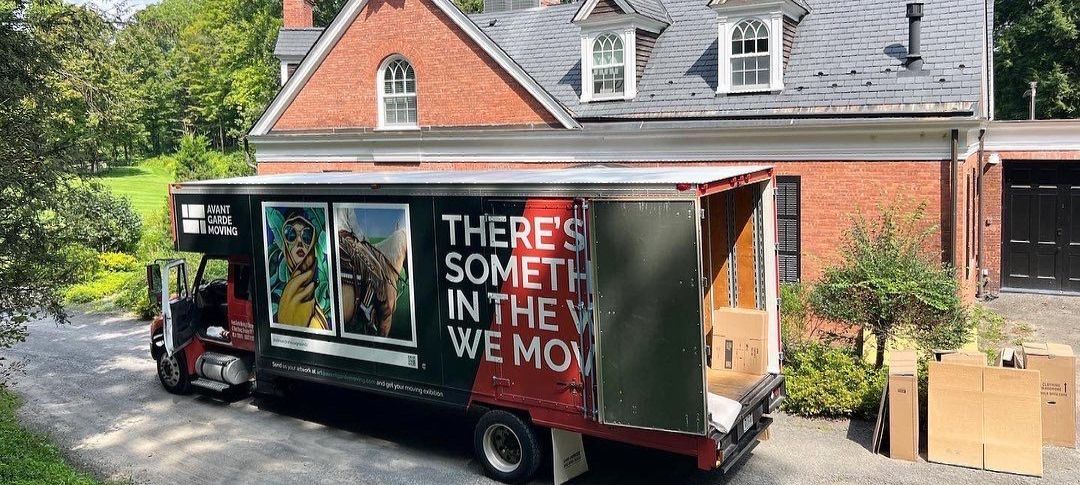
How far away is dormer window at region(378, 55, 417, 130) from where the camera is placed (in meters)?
19.9

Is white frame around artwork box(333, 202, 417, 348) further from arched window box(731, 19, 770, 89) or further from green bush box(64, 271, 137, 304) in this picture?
green bush box(64, 271, 137, 304)

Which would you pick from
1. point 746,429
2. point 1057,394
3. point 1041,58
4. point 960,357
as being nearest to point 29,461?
point 746,429

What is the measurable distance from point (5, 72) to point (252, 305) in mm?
3945

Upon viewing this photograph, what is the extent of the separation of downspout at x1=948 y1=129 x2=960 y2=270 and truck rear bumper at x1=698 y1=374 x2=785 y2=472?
19.6 ft

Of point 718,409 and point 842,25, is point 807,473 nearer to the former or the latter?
point 718,409

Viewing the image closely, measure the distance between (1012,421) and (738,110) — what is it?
8286 millimetres

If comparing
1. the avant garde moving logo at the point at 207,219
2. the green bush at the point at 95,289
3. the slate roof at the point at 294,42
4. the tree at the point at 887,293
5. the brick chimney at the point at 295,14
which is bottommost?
the green bush at the point at 95,289

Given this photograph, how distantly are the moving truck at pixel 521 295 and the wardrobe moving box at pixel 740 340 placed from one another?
0.02 m

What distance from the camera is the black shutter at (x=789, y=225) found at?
50.7 ft

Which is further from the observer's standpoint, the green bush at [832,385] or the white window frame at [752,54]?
the white window frame at [752,54]

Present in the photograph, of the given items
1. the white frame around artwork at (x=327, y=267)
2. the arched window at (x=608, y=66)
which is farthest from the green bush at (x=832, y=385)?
the arched window at (x=608, y=66)

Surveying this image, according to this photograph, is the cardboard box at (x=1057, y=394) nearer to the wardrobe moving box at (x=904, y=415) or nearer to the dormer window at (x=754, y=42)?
the wardrobe moving box at (x=904, y=415)

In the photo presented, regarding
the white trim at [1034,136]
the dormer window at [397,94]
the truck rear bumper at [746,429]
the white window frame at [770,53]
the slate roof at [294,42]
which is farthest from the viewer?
the slate roof at [294,42]

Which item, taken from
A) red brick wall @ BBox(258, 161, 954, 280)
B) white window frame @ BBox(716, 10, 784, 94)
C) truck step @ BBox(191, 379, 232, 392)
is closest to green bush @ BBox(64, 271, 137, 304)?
truck step @ BBox(191, 379, 232, 392)
